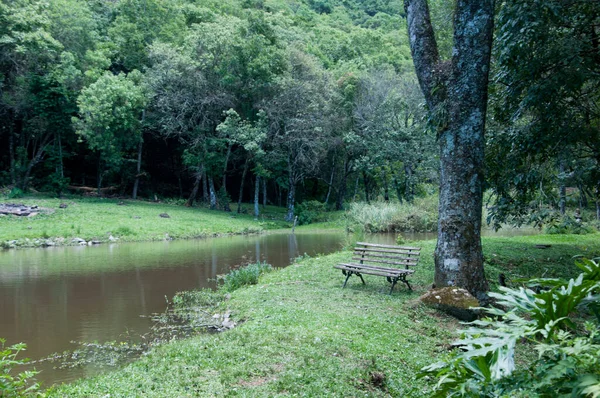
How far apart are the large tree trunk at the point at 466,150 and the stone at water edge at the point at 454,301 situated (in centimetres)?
25

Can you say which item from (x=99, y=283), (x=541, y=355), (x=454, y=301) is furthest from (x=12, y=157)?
(x=541, y=355)

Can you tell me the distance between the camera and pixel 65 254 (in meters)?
15.1

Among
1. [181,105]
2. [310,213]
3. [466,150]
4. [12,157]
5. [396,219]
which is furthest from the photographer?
[310,213]

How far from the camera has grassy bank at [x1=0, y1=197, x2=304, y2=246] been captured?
18234 mm

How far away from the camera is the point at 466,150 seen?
6871 mm

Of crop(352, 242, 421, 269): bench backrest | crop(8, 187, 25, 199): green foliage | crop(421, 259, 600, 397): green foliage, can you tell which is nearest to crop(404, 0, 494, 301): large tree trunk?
crop(352, 242, 421, 269): bench backrest

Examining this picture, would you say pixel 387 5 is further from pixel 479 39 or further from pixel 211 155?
pixel 479 39

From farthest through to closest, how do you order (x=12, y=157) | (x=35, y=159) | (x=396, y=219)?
1. (x=12, y=157)
2. (x=35, y=159)
3. (x=396, y=219)

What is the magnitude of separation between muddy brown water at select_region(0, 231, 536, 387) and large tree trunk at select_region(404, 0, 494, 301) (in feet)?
17.1

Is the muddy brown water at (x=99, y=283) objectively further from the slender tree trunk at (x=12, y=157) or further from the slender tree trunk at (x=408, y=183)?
the slender tree trunk at (x=12, y=157)

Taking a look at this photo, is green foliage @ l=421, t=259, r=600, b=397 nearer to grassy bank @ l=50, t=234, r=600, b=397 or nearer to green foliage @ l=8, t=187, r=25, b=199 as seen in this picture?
grassy bank @ l=50, t=234, r=600, b=397

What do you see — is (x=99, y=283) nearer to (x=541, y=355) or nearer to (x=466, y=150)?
(x=466, y=150)

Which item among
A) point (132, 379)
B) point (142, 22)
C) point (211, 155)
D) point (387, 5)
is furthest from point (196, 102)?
point (387, 5)

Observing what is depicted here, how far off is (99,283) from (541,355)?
10.5 m
